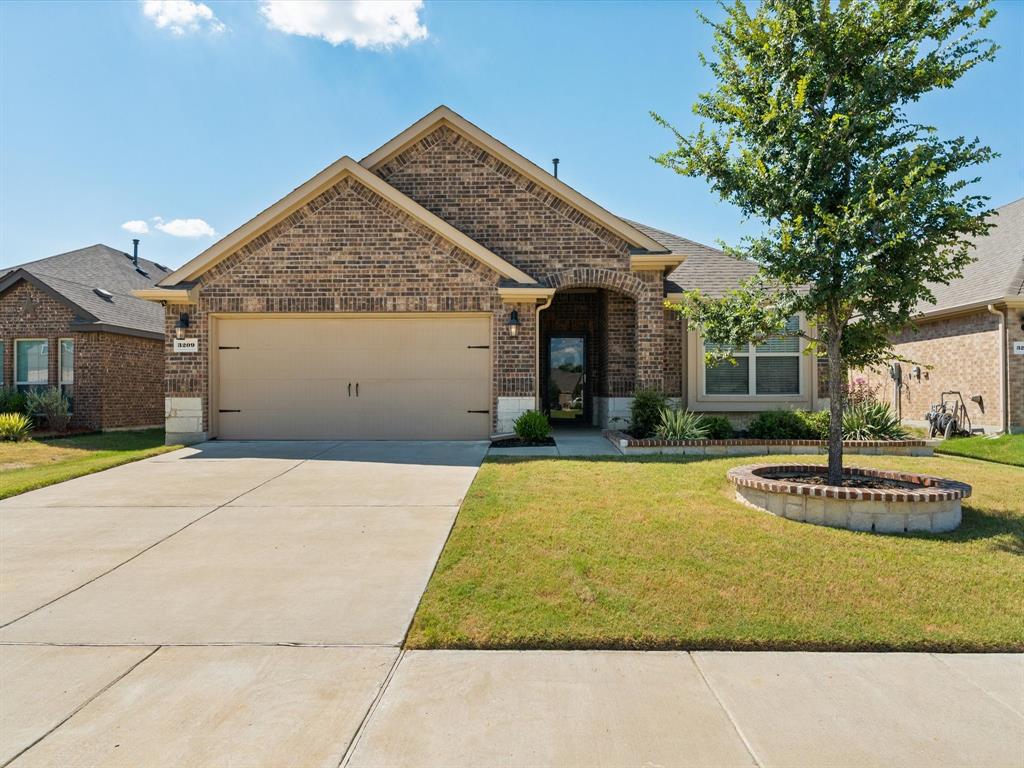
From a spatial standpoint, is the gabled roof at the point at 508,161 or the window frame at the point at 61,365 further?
the window frame at the point at 61,365

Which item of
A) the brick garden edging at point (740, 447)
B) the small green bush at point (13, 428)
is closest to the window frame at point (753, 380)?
the brick garden edging at point (740, 447)

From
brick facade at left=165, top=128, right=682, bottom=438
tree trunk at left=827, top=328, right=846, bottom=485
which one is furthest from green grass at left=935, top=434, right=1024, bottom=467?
brick facade at left=165, top=128, right=682, bottom=438

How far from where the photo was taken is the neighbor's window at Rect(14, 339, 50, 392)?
1603 centimetres

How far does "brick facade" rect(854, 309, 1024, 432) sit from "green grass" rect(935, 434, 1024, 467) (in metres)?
0.98

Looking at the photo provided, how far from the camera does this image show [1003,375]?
42.8 ft

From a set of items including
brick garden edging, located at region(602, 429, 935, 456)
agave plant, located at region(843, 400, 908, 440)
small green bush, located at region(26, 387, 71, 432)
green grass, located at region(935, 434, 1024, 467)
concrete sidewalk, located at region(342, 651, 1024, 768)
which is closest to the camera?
concrete sidewalk, located at region(342, 651, 1024, 768)

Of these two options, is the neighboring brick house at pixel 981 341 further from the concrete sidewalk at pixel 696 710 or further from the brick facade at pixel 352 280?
the concrete sidewalk at pixel 696 710

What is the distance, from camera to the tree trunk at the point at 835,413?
675cm

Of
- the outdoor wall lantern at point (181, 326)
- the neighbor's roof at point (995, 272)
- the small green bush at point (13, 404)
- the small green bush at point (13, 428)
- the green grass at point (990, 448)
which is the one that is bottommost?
the green grass at point (990, 448)

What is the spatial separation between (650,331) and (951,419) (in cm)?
775

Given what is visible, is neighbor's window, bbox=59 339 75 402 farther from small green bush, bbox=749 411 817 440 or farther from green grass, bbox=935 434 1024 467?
green grass, bbox=935 434 1024 467

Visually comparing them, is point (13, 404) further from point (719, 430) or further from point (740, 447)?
point (740, 447)

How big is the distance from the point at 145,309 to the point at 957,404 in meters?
22.5

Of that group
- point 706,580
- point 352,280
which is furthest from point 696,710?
point 352,280
